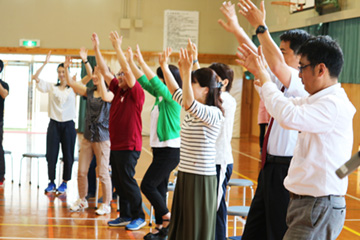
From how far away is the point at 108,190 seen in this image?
554cm

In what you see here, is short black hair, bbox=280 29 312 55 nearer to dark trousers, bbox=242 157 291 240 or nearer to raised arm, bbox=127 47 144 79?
dark trousers, bbox=242 157 291 240

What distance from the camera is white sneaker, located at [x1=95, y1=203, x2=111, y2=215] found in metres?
Result: 5.53

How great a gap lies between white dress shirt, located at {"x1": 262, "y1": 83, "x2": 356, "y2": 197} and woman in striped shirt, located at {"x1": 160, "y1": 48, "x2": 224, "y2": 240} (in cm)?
118

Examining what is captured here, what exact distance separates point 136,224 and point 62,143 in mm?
2238

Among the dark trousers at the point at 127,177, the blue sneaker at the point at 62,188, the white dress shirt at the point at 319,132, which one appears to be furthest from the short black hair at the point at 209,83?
the blue sneaker at the point at 62,188

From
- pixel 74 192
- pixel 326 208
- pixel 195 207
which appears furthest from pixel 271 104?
pixel 74 192

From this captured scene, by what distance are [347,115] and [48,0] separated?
14.1 m

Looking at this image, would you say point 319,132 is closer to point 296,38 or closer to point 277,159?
point 277,159

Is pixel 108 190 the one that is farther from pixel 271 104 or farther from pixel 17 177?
pixel 271 104

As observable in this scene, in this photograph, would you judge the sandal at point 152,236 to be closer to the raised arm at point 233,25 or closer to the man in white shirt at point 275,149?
the man in white shirt at point 275,149

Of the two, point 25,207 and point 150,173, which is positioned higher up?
point 150,173

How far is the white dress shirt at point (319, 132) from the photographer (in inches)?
81.6

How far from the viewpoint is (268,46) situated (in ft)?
8.65

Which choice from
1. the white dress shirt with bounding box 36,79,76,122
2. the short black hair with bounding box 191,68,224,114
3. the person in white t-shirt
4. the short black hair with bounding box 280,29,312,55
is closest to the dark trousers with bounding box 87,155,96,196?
the person in white t-shirt
